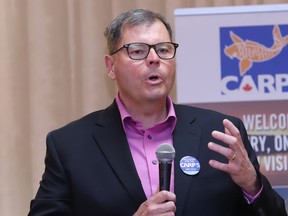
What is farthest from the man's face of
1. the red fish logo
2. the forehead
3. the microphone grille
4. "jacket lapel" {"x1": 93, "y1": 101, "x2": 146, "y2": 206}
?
the red fish logo

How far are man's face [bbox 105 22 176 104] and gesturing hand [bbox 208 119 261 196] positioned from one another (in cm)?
33

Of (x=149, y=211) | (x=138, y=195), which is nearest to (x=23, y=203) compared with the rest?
(x=138, y=195)

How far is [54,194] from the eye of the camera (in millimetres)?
2141

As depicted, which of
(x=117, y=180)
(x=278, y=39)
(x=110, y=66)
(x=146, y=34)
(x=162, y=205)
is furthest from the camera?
(x=278, y=39)

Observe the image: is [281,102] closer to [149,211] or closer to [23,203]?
[149,211]

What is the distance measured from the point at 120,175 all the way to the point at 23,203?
1737 millimetres

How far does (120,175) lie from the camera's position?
2123mm

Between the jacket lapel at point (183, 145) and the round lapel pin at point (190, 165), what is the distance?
12 mm

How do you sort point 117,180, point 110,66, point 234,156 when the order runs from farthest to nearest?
point 110,66 → point 117,180 → point 234,156

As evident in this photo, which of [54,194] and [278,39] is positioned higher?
[278,39]

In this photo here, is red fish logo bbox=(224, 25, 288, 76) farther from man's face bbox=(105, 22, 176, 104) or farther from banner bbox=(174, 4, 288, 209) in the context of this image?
man's face bbox=(105, 22, 176, 104)

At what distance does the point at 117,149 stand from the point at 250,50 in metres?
0.94

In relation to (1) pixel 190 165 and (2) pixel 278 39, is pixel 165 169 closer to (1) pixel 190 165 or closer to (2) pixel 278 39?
(1) pixel 190 165

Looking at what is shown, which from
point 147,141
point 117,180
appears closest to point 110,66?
point 147,141
